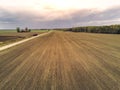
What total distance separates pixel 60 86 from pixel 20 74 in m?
2.55

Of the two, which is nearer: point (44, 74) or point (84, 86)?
point (84, 86)

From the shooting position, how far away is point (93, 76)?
6387mm

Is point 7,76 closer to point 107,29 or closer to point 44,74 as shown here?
→ point 44,74

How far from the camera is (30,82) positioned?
5.72m

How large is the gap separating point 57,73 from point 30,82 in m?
1.56

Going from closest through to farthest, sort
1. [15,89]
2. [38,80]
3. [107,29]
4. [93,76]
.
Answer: [15,89]
[38,80]
[93,76]
[107,29]

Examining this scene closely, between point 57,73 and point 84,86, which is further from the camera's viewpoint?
point 57,73

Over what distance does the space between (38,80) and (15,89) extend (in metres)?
1.13

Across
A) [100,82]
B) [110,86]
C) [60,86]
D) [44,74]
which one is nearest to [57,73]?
[44,74]

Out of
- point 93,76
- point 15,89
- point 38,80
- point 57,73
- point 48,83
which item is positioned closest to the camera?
point 15,89

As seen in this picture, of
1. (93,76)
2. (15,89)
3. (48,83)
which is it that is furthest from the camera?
(93,76)

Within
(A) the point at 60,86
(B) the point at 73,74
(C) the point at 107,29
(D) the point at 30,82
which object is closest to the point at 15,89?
(D) the point at 30,82

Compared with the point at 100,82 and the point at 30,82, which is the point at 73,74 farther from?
the point at 30,82

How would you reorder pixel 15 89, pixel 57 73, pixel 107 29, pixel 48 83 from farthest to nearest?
pixel 107 29, pixel 57 73, pixel 48 83, pixel 15 89
